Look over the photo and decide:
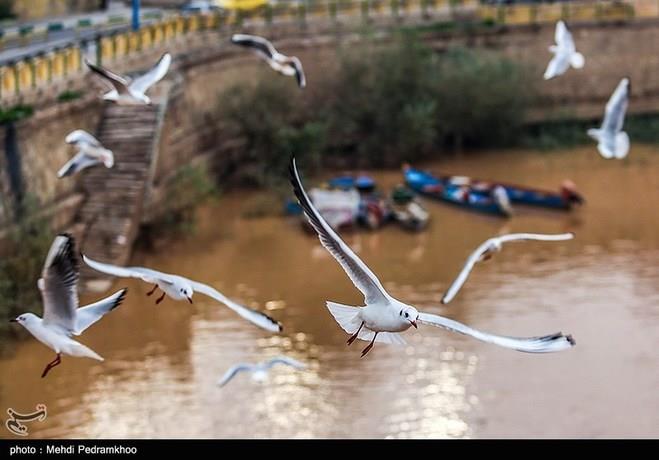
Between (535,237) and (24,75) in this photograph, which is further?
(24,75)

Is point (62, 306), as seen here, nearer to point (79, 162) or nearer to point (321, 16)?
point (79, 162)

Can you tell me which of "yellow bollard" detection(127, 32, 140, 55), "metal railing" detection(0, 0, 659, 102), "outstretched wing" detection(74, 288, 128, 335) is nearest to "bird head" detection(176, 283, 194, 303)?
"outstretched wing" detection(74, 288, 128, 335)

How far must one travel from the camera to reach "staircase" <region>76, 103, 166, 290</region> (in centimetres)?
2016

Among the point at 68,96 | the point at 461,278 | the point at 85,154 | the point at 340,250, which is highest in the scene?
the point at 340,250

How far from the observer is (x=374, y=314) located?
804 cm

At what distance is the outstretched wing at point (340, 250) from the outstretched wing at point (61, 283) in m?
1.88

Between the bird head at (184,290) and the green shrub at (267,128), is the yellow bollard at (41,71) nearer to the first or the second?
the green shrub at (267,128)

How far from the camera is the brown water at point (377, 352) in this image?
15.4 meters

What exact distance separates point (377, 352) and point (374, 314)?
9.30 meters

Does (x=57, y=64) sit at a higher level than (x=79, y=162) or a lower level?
lower

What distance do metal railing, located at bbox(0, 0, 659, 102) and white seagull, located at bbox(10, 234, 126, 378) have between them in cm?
1212

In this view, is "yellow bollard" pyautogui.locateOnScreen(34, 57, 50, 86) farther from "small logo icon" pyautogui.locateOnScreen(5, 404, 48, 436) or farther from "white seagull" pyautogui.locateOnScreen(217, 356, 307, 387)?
"white seagull" pyautogui.locateOnScreen(217, 356, 307, 387)

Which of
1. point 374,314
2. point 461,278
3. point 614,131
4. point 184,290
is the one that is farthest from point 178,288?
point 614,131

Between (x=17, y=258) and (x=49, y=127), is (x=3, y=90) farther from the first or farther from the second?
(x=17, y=258)
